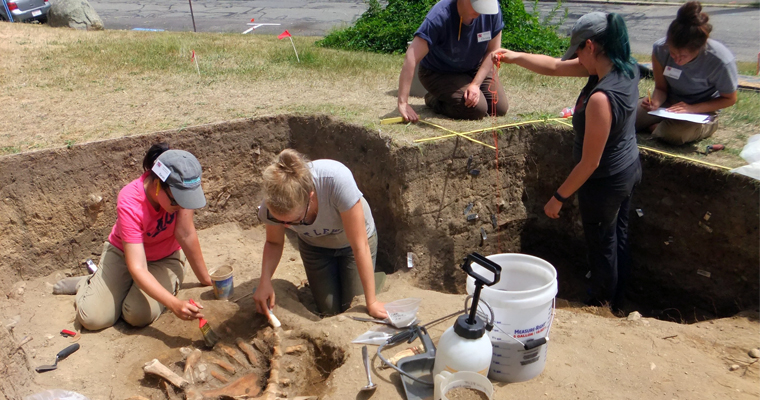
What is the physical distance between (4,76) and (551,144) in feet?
19.3

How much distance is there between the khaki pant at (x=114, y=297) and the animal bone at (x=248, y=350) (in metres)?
0.75

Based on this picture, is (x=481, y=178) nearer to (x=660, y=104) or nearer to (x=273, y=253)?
(x=660, y=104)

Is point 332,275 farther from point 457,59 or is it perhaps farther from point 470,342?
point 457,59

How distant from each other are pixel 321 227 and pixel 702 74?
2965 mm

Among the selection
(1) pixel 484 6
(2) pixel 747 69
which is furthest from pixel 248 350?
(2) pixel 747 69

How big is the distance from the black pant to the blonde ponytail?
1.90 m

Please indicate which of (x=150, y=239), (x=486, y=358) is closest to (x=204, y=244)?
(x=150, y=239)

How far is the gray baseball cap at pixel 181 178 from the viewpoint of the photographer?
Result: 3.11 metres

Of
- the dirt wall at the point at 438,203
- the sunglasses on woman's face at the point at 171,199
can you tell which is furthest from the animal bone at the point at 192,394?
the dirt wall at the point at 438,203

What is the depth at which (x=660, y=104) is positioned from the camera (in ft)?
13.9

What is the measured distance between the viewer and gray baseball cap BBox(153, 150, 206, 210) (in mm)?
3109

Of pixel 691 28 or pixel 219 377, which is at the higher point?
pixel 691 28

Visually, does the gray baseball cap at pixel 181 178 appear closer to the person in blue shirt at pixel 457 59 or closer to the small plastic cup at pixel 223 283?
the small plastic cup at pixel 223 283

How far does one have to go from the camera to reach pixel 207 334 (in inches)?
128
